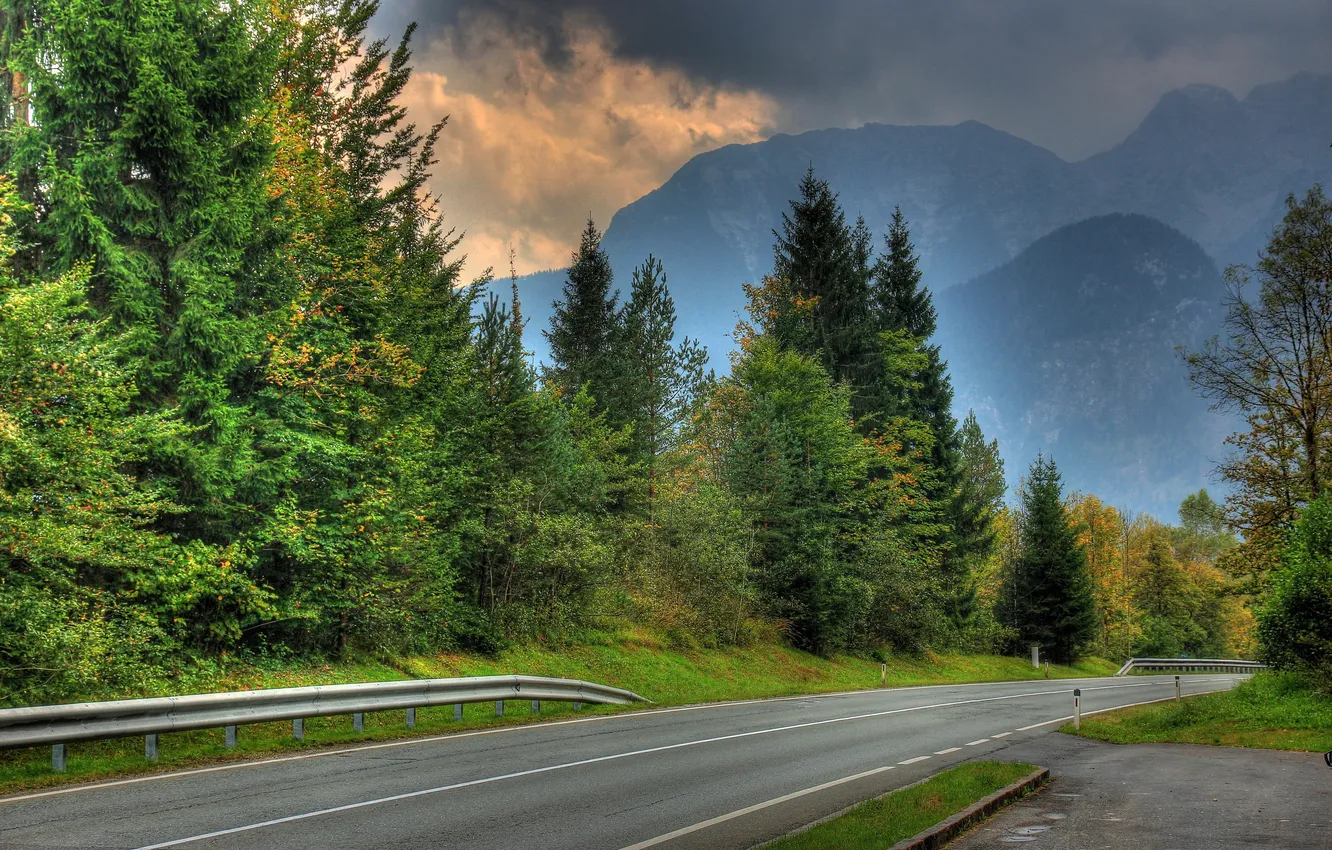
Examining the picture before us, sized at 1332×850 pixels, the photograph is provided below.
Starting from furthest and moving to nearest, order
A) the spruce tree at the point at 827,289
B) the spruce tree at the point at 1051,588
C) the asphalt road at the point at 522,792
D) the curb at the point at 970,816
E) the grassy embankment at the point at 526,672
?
the spruce tree at the point at 1051,588 → the spruce tree at the point at 827,289 → the grassy embankment at the point at 526,672 → the curb at the point at 970,816 → the asphalt road at the point at 522,792

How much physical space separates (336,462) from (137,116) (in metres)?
6.88

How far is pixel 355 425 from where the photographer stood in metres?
19.1

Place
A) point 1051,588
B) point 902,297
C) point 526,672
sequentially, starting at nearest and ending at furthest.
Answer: point 526,672
point 1051,588
point 902,297

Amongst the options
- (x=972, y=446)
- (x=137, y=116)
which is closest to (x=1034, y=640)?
(x=972, y=446)

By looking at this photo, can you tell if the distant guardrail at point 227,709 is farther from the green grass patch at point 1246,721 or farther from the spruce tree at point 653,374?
the spruce tree at point 653,374

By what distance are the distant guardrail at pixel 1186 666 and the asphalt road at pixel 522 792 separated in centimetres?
4214

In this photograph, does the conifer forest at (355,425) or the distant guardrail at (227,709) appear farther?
the conifer forest at (355,425)

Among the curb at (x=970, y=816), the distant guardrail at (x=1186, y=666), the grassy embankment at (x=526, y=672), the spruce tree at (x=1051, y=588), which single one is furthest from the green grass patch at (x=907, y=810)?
the spruce tree at (x=1051, y=588)

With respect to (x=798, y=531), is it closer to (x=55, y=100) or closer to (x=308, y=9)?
(x=308, y=9)

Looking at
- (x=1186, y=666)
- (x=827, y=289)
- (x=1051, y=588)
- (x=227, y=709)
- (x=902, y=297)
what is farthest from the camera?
(x=1186, y=666)

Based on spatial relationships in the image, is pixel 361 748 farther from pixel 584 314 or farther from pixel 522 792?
pixel 584 314

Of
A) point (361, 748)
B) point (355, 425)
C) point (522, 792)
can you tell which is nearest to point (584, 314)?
point (355, 425)

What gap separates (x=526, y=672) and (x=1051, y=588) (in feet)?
137

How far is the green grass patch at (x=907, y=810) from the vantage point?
741cm
